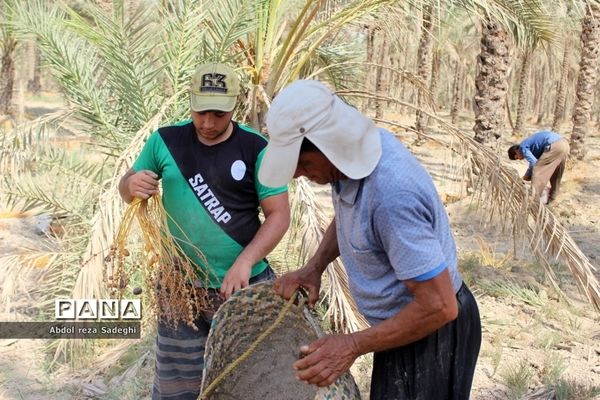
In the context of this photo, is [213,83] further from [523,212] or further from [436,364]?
[523,212]

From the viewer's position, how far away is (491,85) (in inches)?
483

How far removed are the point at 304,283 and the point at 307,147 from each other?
0.90 meters

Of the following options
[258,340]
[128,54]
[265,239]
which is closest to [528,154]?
[128,54]

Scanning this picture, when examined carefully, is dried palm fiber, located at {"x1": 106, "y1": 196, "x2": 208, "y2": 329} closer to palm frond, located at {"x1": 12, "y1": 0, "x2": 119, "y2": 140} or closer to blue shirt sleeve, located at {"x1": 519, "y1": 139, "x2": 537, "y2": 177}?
palm frond, located at {"x1": 12, "y1": 0, "x2": 119, "y2": 140}

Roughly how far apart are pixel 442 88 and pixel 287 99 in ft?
170

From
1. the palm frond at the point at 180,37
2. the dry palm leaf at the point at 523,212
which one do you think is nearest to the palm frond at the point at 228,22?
the palm frond at the point at 180,37

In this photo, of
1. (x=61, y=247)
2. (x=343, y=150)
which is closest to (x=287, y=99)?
(x=343, y=150)

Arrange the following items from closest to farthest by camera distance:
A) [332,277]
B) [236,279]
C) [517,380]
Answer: [236,279] < [332,277] < [517,380]

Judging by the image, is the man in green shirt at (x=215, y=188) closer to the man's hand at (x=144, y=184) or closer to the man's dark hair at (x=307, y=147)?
the man's hand at (x=144, y=184)

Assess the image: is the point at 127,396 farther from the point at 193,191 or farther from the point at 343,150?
the point at 343,150

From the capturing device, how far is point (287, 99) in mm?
1933

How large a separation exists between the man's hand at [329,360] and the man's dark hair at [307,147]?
1.80 ft

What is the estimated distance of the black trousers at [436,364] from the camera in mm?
2191

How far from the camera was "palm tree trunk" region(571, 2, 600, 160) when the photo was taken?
1443 centimetres
